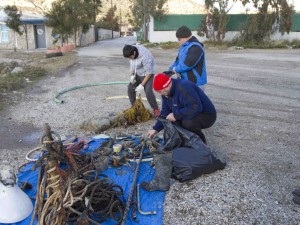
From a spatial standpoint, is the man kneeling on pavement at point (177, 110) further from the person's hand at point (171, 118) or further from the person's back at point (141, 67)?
the person's back at point (141, 67)

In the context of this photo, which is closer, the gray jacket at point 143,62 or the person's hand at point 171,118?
the person's hand at point 171,118

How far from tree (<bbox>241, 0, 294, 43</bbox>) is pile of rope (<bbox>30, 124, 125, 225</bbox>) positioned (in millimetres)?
21558

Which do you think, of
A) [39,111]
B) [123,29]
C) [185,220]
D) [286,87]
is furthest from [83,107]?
[123,29]

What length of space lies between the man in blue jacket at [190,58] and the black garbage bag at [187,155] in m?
1.08

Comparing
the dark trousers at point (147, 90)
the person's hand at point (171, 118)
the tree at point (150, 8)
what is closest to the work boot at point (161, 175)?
the person's hand at point (171, 118)

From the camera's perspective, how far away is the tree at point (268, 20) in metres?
21.8

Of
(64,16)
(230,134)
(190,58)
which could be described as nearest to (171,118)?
(190,58)

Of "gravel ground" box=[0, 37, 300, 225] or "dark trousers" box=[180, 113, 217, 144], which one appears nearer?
"gravel ground" box=[0, 37, 300, 225]

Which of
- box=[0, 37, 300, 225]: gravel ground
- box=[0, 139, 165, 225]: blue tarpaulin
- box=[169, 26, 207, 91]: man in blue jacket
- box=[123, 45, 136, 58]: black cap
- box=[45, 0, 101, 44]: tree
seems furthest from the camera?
box=[45, 0, 101, 44]: tree

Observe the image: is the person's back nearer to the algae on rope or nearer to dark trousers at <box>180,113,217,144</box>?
the algae on rope

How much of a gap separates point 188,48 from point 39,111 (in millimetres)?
3675

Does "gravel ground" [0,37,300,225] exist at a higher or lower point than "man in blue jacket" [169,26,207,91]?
lower

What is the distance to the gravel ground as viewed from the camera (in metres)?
3.03

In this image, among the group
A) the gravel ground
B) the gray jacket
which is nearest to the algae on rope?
the gravel ground
